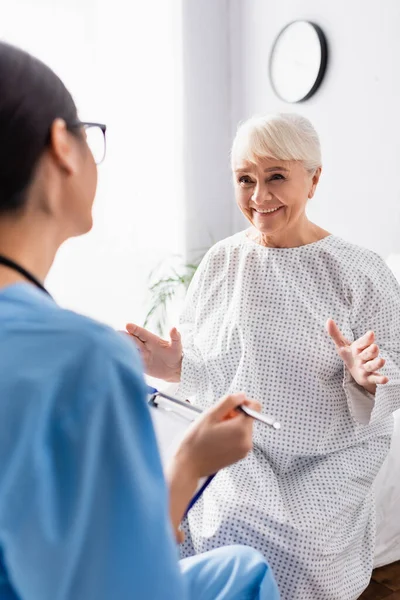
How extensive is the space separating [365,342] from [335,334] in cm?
7

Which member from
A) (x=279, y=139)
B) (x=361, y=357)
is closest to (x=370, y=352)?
(x=361, y=357)

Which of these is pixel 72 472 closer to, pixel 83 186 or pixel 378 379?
pixel 83 186

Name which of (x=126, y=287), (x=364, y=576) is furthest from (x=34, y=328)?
(x=126, y=287)

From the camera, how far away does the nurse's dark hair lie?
0.71m

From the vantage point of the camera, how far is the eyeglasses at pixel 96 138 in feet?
2.80

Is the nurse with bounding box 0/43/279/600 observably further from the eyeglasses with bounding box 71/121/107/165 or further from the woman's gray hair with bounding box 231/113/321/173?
the woman's gray hair with bounding box 231/113/321/173

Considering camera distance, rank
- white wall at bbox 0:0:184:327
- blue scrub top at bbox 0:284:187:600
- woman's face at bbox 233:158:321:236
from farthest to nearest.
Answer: white wall at bbox 0:0:184:327 → woman's face at bbox 233:158:321:236 → blue scrub top at bbox 0:284:187:600

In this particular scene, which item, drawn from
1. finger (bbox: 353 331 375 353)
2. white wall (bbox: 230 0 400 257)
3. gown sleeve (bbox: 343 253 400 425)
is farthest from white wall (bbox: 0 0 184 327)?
finger (bbox: 353 331 375 353)

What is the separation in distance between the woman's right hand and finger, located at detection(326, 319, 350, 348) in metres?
0.38

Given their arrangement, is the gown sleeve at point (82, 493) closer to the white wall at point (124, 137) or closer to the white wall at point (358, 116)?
the white wall at point (358, 116)

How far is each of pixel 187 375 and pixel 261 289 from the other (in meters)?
0.29

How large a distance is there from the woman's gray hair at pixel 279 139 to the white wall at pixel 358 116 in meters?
1.02

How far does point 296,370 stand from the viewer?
168cm

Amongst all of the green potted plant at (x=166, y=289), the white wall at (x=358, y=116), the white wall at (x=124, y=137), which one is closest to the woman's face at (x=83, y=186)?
the white wall at (x=358, y=116)
